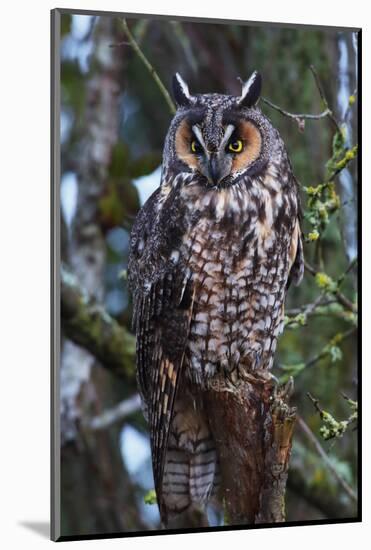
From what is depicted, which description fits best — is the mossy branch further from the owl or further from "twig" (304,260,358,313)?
"twig" (304,260,358,313)

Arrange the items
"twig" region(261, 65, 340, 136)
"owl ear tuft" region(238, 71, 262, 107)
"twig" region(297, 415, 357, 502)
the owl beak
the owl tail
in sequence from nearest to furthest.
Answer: the owl beak < "owl ear tuft" region(238, 71, 262, 107) < the owl tail < "twig" region(261, 65, 340, 136) < "twig" region(297, 415, 357, 502)

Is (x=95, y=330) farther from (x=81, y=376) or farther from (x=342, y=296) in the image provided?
(x=342, y=296)

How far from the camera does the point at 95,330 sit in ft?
13.9

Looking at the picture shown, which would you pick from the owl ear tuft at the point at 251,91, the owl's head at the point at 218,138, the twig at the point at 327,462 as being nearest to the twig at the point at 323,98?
the owl ear tuft at the point at 251,91

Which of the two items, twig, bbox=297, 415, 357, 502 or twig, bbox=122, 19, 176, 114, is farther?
twig, bbox=297, 415, 357, 502

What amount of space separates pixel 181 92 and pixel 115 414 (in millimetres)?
1216

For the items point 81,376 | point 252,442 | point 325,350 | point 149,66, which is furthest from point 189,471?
point 149,66

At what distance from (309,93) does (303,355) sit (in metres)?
1.04

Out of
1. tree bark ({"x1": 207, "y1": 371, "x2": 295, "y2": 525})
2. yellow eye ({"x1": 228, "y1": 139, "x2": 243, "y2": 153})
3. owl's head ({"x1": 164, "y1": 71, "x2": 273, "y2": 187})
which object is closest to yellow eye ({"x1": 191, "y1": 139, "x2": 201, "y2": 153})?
owl's head ({"x1": 164, "y1": 71, "x2": 273, "y2": 187})

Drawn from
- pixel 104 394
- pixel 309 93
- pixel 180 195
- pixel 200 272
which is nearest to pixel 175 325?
pixel 200 272

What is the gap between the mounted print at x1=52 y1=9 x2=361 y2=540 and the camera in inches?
151

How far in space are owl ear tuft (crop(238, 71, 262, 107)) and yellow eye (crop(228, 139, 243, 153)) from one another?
0.14 meters

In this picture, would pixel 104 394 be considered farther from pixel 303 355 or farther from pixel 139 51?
pixel 139 51

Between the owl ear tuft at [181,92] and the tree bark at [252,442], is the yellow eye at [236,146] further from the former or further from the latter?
the tree bark at [252,442]
